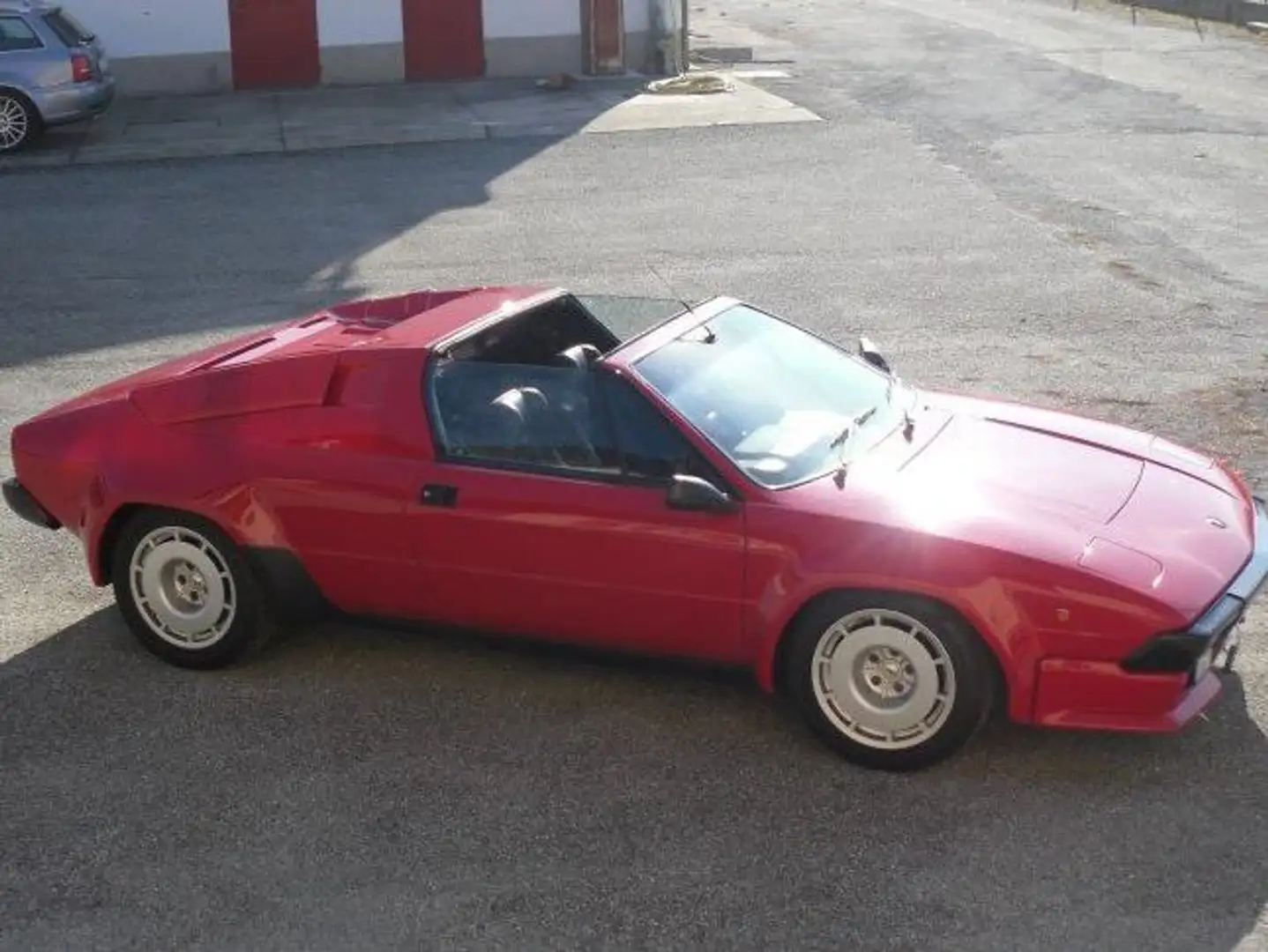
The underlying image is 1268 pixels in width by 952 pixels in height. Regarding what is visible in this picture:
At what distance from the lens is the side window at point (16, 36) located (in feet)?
66.2

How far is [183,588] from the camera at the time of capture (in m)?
6.82

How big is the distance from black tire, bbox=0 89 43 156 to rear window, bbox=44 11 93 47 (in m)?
0.94

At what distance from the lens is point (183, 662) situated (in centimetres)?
683

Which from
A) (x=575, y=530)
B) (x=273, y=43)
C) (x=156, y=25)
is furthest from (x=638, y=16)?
(x=575, y=530)

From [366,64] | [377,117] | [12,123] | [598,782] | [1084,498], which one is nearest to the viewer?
[598,782]

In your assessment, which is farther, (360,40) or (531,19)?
(531,19)

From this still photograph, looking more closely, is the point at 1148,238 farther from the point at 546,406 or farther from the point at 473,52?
the point at 473,52

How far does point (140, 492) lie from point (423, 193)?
11.0 meters

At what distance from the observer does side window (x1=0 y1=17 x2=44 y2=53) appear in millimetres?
20188

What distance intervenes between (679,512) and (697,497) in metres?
0.12

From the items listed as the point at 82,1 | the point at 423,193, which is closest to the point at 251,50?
the point at 82,1

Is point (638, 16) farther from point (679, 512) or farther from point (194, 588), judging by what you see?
point (679, 512)

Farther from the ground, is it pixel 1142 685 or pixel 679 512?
pixel 679 512

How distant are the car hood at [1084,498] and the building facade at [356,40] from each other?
1929 centimetres
